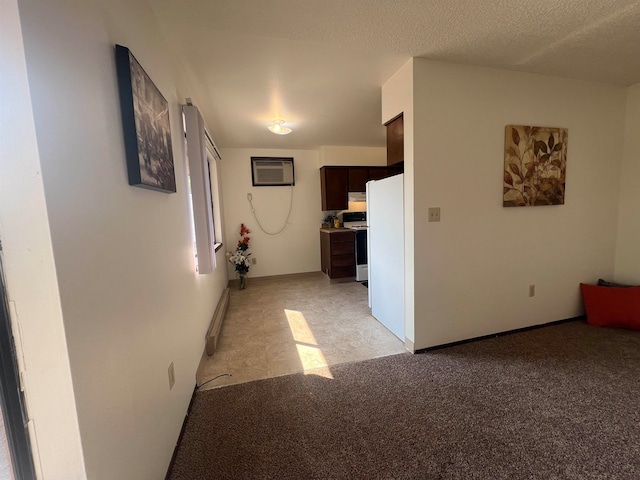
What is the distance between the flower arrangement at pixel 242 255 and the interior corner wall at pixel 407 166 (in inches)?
109

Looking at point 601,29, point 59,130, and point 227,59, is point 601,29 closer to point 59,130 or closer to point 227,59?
point 227,59

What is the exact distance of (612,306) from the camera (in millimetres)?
2430

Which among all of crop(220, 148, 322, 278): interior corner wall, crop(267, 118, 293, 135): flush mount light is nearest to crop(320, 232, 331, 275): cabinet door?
crop(220, 148, 322, 278): interior corner wall

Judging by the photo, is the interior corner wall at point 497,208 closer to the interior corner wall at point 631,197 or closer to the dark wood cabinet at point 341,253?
the interior corner wall at point 631,197

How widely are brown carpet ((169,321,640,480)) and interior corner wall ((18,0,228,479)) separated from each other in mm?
347

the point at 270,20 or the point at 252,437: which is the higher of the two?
the point at 270,20

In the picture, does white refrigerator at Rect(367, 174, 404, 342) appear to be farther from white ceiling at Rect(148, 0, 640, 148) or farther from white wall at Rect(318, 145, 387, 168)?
white wall at Rect(318, 145, 387, 168)

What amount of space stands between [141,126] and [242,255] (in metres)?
3.37

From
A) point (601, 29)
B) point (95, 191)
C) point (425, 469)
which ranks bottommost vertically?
point (425, 469)

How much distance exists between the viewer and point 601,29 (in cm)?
170

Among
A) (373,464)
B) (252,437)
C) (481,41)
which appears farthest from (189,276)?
(481,41)

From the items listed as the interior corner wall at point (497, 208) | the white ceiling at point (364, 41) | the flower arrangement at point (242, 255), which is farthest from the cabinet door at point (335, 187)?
the interior corner wall at point (497, 208)

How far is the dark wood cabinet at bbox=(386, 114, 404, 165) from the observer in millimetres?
2195

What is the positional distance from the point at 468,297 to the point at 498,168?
1.13 meters
